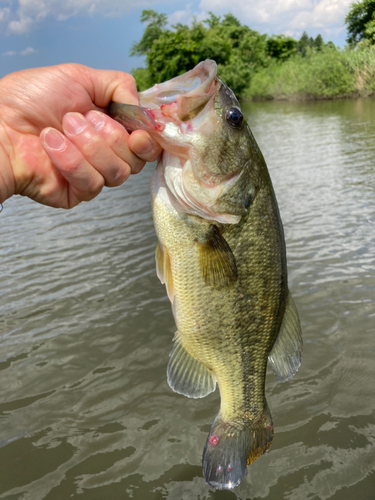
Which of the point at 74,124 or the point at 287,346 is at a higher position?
the point at 74,124

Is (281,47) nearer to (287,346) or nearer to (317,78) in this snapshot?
(317,78)

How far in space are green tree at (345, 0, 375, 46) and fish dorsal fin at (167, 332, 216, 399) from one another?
171 feet

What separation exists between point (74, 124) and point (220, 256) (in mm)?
945

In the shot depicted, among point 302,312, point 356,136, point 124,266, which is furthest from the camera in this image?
point 356,136

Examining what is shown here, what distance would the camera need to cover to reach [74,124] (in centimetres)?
204

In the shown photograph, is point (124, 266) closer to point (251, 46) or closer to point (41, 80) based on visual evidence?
point (41, 80)

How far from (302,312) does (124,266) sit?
3.06 metres


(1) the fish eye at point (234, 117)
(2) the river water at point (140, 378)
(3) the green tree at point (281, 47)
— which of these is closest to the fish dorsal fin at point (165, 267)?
(1) the fish eye at point (234, 117)

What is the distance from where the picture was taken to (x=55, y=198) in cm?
238

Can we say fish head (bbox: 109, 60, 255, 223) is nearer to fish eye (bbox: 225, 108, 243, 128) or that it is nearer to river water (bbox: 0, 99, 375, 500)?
fish eye (bbox: 225, 108, 243, 128)

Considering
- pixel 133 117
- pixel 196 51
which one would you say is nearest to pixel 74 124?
pixel 133 117

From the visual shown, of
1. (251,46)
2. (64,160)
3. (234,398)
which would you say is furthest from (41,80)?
(251,46)

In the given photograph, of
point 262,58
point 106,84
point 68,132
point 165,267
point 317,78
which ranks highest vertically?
point 262,58

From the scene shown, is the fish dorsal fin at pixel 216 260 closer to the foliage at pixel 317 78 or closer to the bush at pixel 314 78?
the foliage at pixel 317 78
